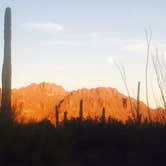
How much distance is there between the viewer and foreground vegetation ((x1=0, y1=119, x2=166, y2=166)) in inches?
Answer: 418

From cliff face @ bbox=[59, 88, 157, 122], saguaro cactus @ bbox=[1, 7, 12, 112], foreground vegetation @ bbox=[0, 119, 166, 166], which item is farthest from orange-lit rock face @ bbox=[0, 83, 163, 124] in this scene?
foreground vegetation @ bbox=[0, 119, 166, 166]

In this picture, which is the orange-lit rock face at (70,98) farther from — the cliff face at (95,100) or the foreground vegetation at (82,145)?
the foreground vegetation at (82,145)

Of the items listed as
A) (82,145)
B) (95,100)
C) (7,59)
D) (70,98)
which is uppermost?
(70,98)

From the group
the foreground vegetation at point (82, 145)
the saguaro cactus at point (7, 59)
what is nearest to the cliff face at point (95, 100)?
the saguaro cactus at point (7, 59)

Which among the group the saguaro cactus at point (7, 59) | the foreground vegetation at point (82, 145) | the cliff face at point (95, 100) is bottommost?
the foreground vegetation at point (82, 145)

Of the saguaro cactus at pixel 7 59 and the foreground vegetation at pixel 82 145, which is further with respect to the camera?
the saguaro cactus at pixel 7 59

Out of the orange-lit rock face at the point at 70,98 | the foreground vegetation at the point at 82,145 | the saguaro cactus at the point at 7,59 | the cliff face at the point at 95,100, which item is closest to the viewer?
the foreground vegetation at the point at 82,145

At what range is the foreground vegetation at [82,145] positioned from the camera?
34.8 feet

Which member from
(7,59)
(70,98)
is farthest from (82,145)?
(70,98)

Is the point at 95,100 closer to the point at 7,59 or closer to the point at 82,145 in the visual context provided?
the point at 7,59

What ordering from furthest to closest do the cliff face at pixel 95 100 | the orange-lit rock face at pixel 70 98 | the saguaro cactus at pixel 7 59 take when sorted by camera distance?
the cliff face at pixel 95 100, the orange-lit rock face at pixel 70 98, the saguaro cactus at pixel 7 59

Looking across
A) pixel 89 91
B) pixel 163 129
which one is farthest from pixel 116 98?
pixel 163 129

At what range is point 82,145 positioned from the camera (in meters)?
12.1

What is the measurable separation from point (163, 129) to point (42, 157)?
138 inches
